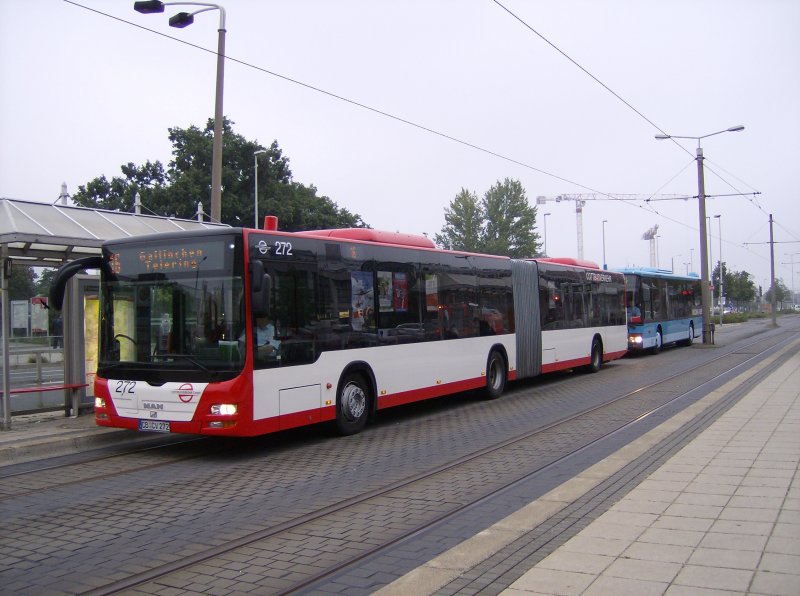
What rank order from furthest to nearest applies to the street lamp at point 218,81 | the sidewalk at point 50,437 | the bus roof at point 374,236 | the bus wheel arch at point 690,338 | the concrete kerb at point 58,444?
1. the bus wheel arch at point 690,338
2. the street lamp at point 218,81
3. the bus roof at point 374,236
4. the sidewalk at point 50,437
5. the concrete kerb at point 58,444

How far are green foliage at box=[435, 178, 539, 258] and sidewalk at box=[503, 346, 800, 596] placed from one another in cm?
7885

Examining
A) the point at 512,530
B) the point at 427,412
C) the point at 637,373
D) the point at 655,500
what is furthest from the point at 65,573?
the point at 637,373

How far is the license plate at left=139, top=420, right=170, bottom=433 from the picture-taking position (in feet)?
29.5

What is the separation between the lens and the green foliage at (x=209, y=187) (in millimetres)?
43750

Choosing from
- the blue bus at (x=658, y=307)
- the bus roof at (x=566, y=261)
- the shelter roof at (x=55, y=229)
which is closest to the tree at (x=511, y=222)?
the blue bus at (x=658, y=307)

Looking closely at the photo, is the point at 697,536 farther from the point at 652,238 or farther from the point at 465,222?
the point at 652,238

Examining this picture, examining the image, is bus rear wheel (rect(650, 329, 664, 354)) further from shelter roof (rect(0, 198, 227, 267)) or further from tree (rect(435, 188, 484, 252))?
tree (rect(435, 188, 484, 252))

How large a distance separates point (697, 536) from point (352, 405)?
6281 millimetres

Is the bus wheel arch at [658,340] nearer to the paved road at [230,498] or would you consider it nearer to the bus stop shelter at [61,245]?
the paved road at [230,498]

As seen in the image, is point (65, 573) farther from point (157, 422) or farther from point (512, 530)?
point (157, 422)

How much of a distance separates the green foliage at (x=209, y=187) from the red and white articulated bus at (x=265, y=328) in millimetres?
33250

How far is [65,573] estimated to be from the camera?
16.8ft

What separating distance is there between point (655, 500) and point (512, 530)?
58.1 inches

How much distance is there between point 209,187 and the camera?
44156 mm
